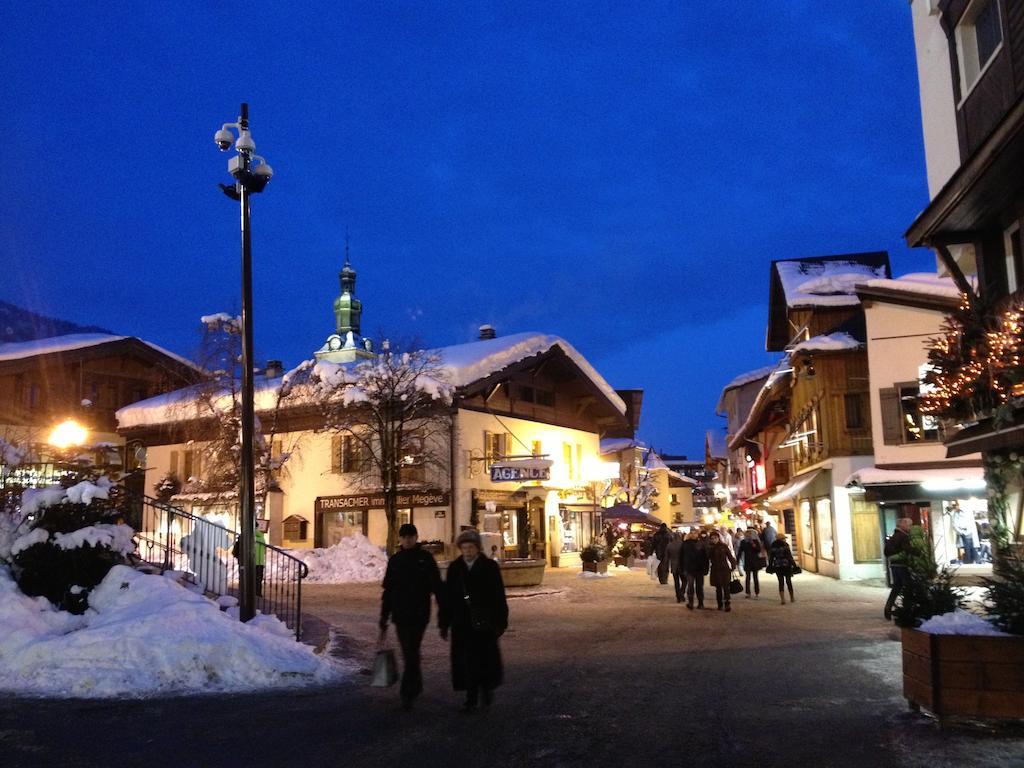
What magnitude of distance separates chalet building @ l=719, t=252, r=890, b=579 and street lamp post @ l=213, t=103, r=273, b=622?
19647 millimetres

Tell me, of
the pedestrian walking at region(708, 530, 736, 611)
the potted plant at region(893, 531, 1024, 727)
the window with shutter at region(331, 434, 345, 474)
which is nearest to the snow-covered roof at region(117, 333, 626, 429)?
the window with shutter at region(331, 434, 345, 474)

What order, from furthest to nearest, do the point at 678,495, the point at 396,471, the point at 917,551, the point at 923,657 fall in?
the point at 678,495
the point at 396,471
the point at 917,551
the point at 923,657

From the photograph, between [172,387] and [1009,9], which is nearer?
[1009,9]

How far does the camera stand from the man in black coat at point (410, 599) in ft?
27.6

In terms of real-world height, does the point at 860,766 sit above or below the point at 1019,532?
below

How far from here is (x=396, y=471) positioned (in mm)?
31156

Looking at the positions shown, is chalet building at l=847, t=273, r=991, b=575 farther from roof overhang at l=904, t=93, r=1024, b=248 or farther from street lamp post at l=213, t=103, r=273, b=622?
street lamp post at l=213, t=103, r=273, b=622

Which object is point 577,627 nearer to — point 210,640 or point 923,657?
point 210,640

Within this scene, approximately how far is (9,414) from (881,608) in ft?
117

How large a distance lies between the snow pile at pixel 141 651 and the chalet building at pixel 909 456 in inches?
790

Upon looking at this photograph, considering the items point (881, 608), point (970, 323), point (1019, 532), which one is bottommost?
point (881, 608)

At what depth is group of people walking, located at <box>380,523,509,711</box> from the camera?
327 inches

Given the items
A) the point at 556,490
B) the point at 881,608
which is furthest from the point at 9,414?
the point at 881,608

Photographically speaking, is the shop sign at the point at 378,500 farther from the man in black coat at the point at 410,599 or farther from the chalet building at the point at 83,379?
the man in black coat at the point at 410,599
